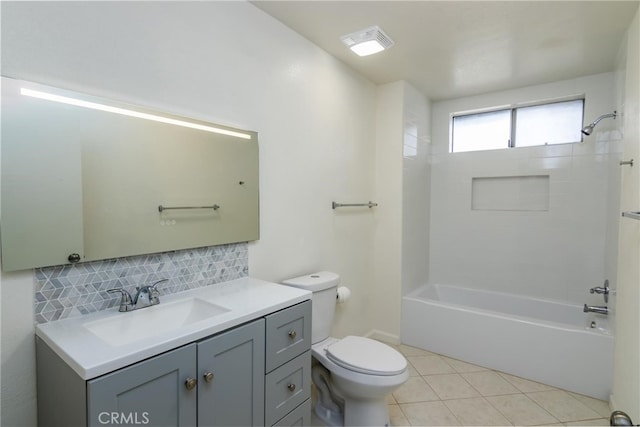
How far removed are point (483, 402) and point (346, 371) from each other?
115cm

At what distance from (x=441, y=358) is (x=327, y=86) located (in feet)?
8.20

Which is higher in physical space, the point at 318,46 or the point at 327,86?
the point at 318,46

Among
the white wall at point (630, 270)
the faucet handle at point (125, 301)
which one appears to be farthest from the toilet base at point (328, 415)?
the white wall at point (630, 270)

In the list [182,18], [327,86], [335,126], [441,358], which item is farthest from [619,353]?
[182,18]

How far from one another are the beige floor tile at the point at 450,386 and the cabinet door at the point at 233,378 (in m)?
1.57

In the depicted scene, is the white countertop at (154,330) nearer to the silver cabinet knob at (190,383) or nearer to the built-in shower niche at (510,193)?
the silver cabinet knob at (190,383)

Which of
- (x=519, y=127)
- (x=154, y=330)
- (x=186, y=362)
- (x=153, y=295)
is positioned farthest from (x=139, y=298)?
(x=519, y=127)

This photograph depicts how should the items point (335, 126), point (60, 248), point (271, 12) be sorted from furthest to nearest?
point (335, 126)
point (271, 12)
point (60, 248)

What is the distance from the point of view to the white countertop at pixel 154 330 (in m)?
0.91

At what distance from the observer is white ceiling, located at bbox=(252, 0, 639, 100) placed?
1.87 metres

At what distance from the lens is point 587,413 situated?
211 centimetres

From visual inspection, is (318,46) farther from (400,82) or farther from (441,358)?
(441,358)

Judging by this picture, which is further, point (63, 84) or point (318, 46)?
point (318, 46)

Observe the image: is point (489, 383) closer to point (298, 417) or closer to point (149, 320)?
point (298, 417)
